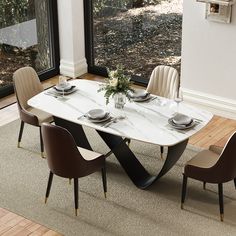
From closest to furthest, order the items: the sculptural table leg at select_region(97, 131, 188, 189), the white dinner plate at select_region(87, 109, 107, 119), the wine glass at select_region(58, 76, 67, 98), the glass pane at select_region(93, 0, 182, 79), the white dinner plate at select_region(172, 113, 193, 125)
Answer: the white dinner plate at select_region(172, 113, 193, 125)
the white dinner plate at select_region(87, 109, 107, 119)
the sculptural table leg at select_region(97, 131, 188, 189)
the wine glass at select_region(58, 76, 67, 98)
the glass pane at select_region(93, 0, 182, 79)

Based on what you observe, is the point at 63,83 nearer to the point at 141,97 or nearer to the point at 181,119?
the point at 141,97

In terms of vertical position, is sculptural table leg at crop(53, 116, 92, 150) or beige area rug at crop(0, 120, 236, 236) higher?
sculptural table leg at crop(53, 116, 92, 150)

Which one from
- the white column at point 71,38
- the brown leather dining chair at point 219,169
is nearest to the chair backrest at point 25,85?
the white column at point 71,38

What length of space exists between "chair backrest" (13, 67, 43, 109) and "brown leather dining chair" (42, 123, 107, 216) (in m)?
1.15

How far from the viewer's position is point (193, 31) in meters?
6.45

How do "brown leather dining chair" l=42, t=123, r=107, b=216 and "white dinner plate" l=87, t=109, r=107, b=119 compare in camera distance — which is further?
"white dinner plate" l=87, t=109, r=107, b=119

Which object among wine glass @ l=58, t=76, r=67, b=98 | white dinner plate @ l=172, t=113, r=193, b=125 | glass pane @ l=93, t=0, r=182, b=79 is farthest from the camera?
glass pane @ l=93, t=0, r=182, b=79

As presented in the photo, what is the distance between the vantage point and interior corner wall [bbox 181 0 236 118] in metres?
6.26

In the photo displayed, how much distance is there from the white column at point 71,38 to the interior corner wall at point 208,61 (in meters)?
1.71

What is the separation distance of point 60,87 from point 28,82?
502 millimetres

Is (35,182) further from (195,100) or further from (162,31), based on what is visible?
(162,31)

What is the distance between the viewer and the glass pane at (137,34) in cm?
700

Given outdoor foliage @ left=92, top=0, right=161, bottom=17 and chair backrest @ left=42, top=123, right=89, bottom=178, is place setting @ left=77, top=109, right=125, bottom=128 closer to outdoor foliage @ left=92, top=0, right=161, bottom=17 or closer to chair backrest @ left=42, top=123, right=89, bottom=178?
chair backrest @ left=42, top=123, right=89, bottom=178

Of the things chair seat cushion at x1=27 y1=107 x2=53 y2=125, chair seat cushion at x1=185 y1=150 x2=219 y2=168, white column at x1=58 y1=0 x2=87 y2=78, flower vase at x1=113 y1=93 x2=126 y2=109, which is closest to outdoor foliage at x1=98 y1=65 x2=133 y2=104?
flower vase at x1=113 y1=93 x2=126 y2=109
